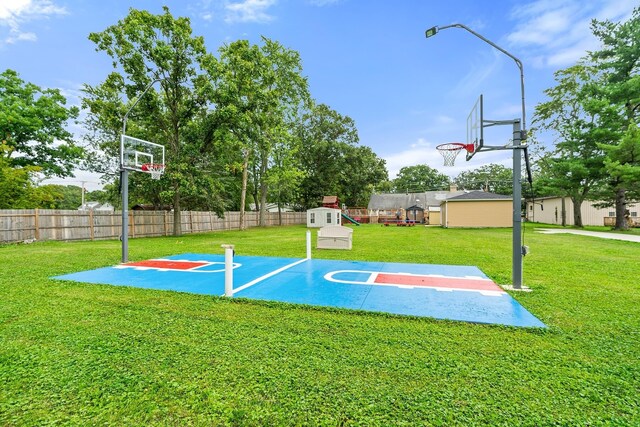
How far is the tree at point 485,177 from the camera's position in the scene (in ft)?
182

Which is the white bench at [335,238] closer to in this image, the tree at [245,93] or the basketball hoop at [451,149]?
the basketball hoop at [451,149]

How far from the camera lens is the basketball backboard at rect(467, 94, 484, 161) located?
17.9 feet

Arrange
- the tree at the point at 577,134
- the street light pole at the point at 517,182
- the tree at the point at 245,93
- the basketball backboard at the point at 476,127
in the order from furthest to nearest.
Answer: the tree at the point at 577,134 < the tree at the point at 245,93 < the basketball backboard at the point at 476,127 < the street light pole at the point at 517,182

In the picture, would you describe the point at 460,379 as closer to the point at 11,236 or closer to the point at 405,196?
the point at 11,236

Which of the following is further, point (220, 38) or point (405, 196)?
point (405, 196)

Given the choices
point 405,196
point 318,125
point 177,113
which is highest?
point 318,125

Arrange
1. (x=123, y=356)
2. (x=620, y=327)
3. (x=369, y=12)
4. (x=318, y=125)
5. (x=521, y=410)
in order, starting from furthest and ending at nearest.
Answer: (x=318, y=125)
(x=369, y=12)
(x=620, y=327)
(x=123, y=356)
(x=521, y=410)

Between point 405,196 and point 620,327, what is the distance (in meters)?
38.6

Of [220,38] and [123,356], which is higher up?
[220,38]

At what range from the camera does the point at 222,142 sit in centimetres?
1708

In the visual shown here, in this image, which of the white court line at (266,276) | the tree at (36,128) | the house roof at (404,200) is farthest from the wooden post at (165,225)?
the house roof at (404,200)

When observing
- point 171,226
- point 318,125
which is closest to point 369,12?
point 171,226

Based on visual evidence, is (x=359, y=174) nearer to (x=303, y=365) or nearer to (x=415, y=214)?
(x=415, y=214)

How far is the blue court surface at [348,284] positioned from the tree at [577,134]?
17.8m
